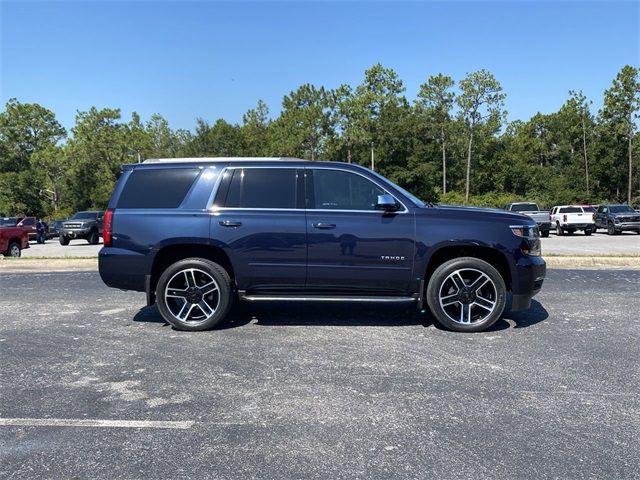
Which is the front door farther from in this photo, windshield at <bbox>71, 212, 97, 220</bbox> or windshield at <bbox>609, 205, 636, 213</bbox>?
windshield at <bbox>609, 205, 636, 213</bbox>

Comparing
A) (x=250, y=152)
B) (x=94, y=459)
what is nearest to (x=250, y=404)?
(x=94, y=459)

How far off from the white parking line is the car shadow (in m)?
2.65

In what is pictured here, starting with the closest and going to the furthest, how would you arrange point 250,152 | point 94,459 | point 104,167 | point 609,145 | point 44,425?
point 94,459, point 44,425, point 609,145, point 104,167, point 250,152

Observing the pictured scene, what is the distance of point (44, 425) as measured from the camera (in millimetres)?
3721

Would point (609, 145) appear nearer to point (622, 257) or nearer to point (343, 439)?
point (622, 257)

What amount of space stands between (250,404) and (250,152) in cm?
7854

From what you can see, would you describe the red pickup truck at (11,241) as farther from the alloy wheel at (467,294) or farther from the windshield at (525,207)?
the windshield at (525,207)

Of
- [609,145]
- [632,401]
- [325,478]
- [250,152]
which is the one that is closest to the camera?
[325,478]

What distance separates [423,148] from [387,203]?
63635 mm

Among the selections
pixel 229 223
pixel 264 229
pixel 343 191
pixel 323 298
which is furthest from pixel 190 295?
pixel 343 191

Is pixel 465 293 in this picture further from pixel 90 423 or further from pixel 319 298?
pixel 90 423

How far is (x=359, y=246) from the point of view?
6.05 metres

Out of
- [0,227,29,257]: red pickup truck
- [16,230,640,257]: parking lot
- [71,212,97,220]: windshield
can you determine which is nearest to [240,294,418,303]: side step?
[16,230,640,257]: parking lot

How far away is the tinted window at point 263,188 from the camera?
6.29 meters
